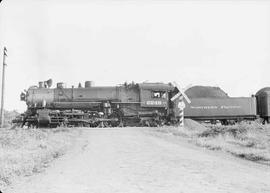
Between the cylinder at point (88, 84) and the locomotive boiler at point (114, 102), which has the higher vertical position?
the cylinder at point (88, 84)

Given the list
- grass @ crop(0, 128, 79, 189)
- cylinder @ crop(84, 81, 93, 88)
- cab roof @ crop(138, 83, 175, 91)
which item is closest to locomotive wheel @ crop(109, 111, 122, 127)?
cab roof @ crop(138, 83, 175, 91)

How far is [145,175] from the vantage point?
8273mm

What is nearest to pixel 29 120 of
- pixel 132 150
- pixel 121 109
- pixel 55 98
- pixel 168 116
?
pixel 55 98

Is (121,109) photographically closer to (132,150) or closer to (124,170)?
(132,150)

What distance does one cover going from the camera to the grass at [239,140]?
12836 millimetres

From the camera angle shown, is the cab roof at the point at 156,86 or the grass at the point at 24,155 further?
the cab roof at the point at 156,86

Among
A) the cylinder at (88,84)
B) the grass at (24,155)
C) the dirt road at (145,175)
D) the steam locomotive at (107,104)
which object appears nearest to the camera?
the dirt road at (145,175)

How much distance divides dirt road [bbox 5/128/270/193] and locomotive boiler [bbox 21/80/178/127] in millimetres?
16090

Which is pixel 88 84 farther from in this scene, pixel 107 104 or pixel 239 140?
pixel 239 140

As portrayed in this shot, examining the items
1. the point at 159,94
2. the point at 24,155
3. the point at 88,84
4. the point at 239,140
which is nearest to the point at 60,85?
the point at 88,84

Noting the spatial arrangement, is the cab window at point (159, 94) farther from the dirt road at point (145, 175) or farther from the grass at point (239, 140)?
the dirt road at point (145, 175)

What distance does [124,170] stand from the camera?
A: 355 inches

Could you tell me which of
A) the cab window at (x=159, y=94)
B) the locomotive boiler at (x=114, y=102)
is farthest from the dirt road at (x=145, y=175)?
the cab window at (x=159, y=94)

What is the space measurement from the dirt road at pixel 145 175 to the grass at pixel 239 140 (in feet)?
6.73
